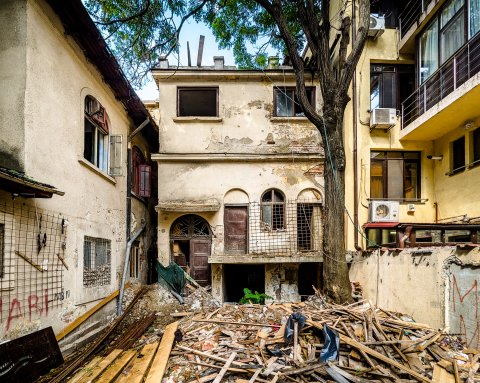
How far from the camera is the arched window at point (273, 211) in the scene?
38.0 feet

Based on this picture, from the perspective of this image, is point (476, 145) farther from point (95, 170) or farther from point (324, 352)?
point (95, 170)

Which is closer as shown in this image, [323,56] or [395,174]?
[323,56]

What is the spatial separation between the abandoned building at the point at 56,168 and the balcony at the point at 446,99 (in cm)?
899

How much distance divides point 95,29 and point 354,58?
245 inches

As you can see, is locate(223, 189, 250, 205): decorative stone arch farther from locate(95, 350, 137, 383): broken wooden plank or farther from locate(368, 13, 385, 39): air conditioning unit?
locate(368, 13, 385, 39): air conditioning unit

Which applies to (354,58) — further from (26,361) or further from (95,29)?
(26,361)

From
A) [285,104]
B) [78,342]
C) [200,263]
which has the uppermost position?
[285,104]

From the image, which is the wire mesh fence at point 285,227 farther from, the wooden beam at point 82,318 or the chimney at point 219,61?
the chimney at point 219,61

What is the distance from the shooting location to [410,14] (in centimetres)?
1109

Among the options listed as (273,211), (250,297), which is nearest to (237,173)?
(273,211)

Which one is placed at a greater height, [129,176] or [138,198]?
[129,176]

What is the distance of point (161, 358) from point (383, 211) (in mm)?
8074

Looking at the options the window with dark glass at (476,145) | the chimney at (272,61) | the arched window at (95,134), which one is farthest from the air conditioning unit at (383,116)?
the arched window at (95,134)

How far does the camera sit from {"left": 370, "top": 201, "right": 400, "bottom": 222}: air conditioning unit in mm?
10305
